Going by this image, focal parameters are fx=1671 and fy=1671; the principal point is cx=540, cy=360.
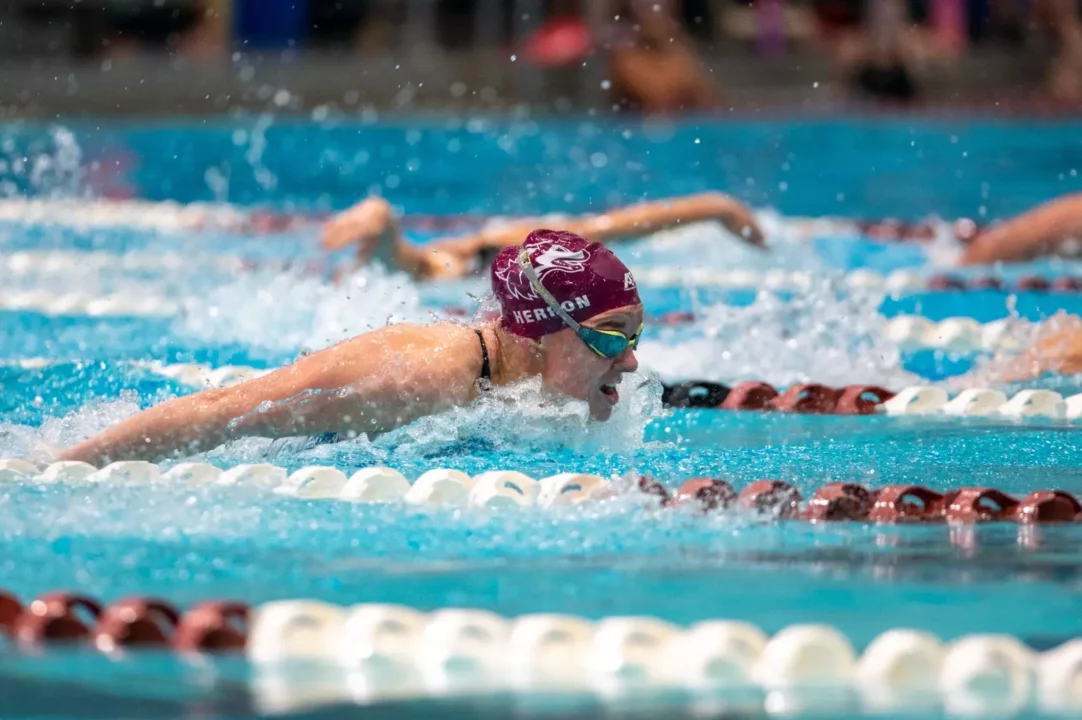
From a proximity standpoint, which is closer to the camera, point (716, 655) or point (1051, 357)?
point (716, 655)

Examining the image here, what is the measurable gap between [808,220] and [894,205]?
101 cm

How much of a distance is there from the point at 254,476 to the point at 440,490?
0.38 m

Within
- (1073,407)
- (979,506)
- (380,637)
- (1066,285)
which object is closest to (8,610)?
(380,637)

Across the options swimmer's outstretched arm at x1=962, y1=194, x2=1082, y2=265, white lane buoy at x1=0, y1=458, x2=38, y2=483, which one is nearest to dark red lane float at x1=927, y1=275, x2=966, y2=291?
swimmer's outstretched arm at x1=962, y1=194, x2=1082, y2=265

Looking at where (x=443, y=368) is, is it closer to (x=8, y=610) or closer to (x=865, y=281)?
(x=8, y=610)

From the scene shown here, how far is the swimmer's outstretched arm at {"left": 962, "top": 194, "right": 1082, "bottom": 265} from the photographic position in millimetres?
6258

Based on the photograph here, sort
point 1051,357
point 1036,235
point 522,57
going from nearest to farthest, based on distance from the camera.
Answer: point 1051,357 < point 1036,235 < point 522,57

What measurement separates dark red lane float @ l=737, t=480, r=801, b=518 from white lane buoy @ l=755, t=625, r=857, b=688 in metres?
0.89

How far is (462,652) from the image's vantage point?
7.38ft

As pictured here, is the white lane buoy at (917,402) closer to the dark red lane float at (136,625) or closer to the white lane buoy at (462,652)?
the white lane buoy at (462,652)

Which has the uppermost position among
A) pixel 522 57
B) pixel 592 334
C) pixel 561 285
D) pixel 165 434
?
pixel 522 57

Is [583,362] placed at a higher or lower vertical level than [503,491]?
higher

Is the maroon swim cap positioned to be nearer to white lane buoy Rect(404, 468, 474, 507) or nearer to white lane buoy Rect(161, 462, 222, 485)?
white lane buoy Rect(404, 468, 474, 507)

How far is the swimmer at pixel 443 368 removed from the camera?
326 cm
